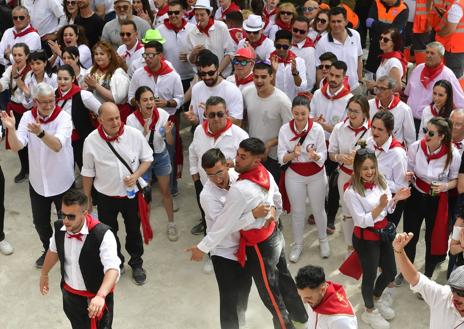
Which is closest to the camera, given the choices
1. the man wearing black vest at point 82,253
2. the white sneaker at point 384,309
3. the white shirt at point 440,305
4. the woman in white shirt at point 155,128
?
the white shirt at point 440,305

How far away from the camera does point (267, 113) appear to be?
272 inches

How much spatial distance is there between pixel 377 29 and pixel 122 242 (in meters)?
4.50

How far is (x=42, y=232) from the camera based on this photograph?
681cm

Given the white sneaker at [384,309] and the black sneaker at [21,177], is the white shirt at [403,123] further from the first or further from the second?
the black sneaker at [21,177]

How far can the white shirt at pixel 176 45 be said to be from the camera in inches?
336

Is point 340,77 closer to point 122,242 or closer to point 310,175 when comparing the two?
point 310,175

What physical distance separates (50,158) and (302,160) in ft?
8.06

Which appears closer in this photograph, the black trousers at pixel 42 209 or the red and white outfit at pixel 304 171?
the red and white outfit at pixel 304 171


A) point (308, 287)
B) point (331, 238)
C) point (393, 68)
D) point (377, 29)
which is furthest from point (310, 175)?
point (377, 29)

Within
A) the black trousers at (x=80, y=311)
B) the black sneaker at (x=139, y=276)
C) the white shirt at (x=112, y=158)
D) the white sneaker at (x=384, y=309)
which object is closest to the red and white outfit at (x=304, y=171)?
the white sneaker at (x=384, y=309)

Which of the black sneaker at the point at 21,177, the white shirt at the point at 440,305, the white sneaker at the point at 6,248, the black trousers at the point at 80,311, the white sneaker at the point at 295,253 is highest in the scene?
the white shirt at the point at 440,305

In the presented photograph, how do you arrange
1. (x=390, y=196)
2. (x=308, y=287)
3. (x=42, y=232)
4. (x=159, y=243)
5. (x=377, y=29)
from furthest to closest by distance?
(x=377, y=29) → (x=159, y=243) → (x=42, y=232) → (x=390, y=196) → (x=308, y=287)

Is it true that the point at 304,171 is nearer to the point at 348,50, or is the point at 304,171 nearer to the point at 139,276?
the point at 139,276

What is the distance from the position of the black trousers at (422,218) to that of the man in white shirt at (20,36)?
5.40 m
